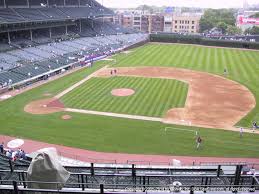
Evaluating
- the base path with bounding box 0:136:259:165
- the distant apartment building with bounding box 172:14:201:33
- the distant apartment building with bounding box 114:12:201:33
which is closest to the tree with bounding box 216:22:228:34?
the distant apartment building with bounding box 114:12:201:33

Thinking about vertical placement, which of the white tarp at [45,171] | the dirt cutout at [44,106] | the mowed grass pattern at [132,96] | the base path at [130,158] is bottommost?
the base path at [130,158]

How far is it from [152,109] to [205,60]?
32.5 meters

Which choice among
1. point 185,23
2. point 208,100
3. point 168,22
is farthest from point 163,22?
point 208,100

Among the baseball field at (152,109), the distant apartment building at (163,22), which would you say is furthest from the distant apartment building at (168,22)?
the baseball field at (152,109)

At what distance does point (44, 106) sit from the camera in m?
35.1

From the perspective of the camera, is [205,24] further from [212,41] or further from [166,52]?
[166,52]

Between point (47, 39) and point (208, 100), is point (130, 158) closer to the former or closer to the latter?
point (208, 100)

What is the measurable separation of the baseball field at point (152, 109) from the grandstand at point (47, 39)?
534cm

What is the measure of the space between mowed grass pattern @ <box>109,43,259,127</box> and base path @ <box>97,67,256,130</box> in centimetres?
250

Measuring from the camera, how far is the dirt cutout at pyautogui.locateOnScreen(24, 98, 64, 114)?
33.5m

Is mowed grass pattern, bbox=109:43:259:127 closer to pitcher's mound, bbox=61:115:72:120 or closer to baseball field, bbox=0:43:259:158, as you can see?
baseball field, bbox=0:43:259:158

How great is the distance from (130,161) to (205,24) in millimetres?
117839

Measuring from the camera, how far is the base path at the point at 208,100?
3020 centimetres

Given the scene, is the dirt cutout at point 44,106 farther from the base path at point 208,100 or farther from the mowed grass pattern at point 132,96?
the base path at point 208,100
